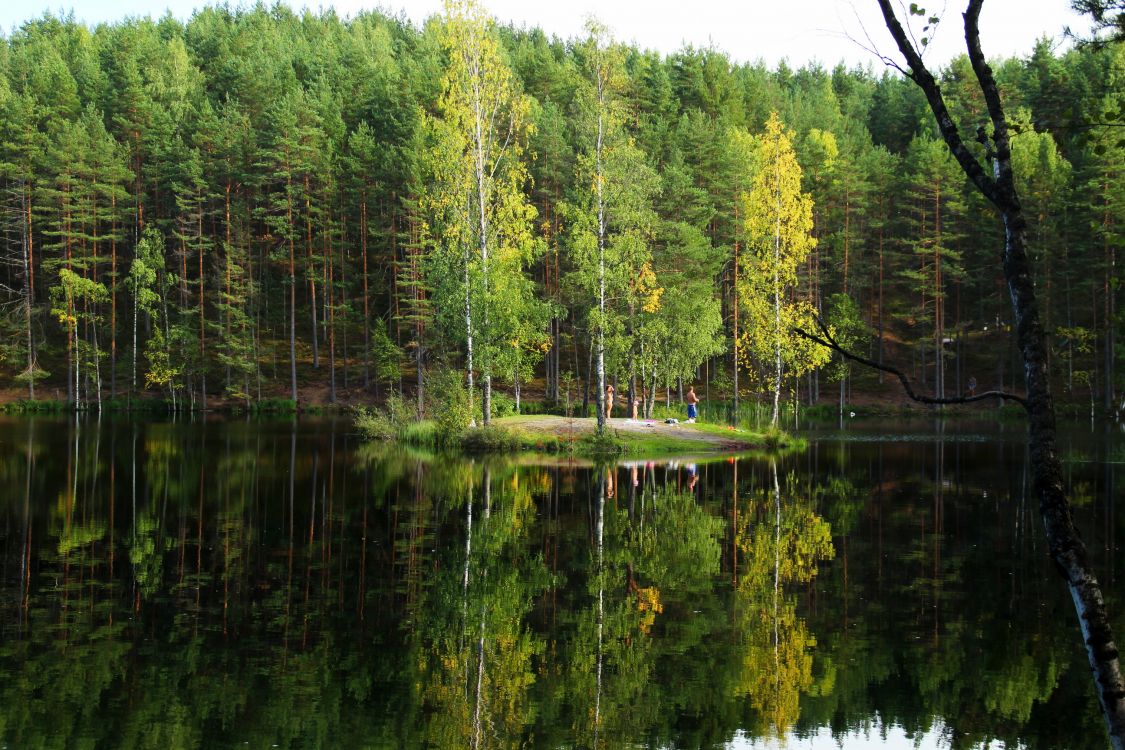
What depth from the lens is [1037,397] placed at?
6227 millimetres

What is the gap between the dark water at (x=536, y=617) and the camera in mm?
8891

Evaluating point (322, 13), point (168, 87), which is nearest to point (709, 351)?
point (168, 87)

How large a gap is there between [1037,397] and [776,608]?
24.3 feet

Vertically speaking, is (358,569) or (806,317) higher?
(806,317)

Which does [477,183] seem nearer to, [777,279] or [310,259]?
[777,279]

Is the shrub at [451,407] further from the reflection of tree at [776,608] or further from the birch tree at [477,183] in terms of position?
the reflection of tree at [776,608]

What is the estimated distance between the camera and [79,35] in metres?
117

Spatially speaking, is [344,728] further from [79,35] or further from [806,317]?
[79,35]

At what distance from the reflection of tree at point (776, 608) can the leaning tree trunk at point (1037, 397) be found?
3.57 meters

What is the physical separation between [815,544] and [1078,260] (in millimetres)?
49677

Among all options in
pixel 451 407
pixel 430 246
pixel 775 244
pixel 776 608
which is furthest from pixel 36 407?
pixel 776 608

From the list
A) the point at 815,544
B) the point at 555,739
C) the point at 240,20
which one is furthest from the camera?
the point at 240,20

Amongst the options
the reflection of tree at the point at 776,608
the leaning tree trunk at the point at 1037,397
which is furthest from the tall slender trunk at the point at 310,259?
the leaning tree trunk at the point at 1037,397

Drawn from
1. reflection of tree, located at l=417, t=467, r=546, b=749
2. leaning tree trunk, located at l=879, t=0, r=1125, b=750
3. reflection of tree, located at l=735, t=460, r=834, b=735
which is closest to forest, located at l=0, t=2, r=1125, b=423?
reflection of tree, located at l=735, t=460, r=834, b=735
